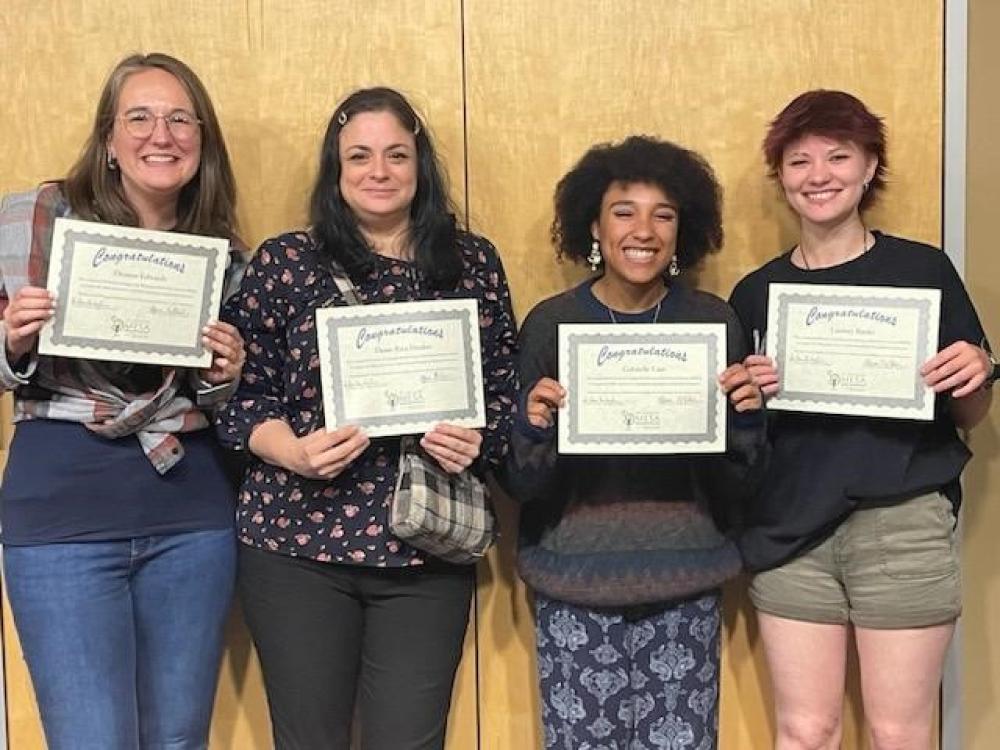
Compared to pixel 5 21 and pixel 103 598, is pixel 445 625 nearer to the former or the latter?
pixel 103 598

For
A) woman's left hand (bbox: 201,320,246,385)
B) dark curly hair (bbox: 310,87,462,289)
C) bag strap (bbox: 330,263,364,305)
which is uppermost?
dark curly hair (bbox: 310,87,462,289)

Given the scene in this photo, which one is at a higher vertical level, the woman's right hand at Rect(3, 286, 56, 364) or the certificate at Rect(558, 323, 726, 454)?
the woman's right hand at Rect(3, 286, 56, 364)

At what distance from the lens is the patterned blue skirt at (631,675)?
173cm

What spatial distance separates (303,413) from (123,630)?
17.8 inches

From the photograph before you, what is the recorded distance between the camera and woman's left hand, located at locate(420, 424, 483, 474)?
65.3 inches

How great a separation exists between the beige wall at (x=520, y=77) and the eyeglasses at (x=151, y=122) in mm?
357

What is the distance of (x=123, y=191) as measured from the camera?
173 cm

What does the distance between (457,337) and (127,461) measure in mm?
576

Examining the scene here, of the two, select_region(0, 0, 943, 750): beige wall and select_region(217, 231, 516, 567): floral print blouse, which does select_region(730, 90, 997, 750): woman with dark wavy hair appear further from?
select_region(217, 231, 516, 567): floral print blouse

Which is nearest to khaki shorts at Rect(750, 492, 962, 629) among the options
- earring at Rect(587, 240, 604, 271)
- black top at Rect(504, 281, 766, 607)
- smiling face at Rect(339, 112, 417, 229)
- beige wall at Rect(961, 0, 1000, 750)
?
black top at Rect(504, 281, 766, 607)

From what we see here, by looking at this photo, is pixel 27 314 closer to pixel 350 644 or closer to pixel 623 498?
pixel 350 644

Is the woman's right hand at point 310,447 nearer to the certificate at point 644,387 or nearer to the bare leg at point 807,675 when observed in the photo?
the certificate at point 644,387

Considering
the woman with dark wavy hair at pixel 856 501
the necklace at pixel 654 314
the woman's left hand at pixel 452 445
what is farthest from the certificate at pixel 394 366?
the woman with dark wavy hair at pixel 856 501

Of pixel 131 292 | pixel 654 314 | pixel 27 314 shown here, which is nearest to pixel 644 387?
pixel 654 314
